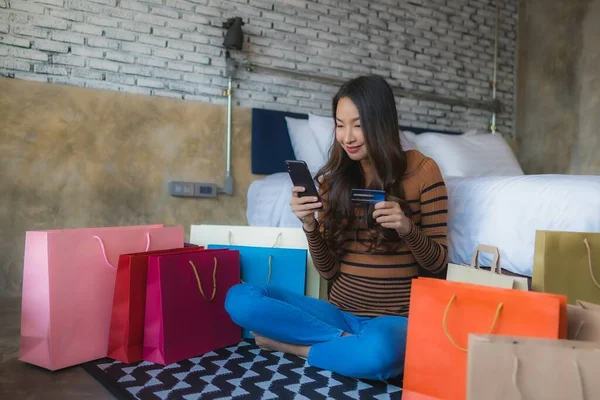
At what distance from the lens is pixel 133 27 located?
9.50 ft

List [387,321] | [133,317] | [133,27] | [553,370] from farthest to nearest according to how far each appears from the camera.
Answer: [133,27]
[133,317]
[387,321]
[553,370]

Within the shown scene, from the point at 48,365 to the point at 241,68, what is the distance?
216 cm

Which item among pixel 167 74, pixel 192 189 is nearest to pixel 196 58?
pixel 167 74

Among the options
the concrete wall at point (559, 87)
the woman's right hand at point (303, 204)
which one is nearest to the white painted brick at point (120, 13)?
the woman's right hand at point (303, 204)

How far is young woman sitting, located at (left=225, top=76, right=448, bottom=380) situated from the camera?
1605 mm

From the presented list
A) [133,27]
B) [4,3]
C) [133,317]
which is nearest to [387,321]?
[133,317]

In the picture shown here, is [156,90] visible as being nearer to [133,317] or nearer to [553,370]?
[133,317]

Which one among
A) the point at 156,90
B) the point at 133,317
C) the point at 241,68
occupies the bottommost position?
the point at 133,317

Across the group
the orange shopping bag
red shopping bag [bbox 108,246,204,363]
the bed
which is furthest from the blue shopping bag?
the orange shopping bag

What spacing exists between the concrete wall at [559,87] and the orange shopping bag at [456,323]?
10.5ft

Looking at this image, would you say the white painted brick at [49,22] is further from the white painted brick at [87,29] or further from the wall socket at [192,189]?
the wall socket at [192,189]

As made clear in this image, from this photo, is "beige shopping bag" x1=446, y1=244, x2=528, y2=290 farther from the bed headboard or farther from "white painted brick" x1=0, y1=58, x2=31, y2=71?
"white painted brick" x1=0, y1=58, x2=31, y2=71

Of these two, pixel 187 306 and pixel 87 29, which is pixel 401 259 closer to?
pixel 187 306

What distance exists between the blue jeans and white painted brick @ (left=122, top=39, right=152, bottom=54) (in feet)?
5.88
